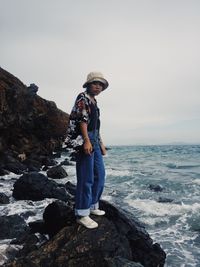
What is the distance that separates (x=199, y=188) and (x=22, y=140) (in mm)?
17862

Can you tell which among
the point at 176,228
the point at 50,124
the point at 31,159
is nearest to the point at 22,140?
the point at 31,159

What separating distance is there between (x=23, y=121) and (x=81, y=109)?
25.5 m

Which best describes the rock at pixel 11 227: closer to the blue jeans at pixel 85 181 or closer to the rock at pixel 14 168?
the blue jeans at pixel 85 181

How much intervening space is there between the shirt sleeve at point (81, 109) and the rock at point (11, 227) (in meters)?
4.10

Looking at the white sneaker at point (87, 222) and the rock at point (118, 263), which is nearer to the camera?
the rock at point (118, 263)

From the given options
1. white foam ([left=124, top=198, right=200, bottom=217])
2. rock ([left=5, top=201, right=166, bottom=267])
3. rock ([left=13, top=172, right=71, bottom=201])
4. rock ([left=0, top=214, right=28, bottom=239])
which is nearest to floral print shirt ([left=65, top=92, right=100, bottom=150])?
rock ([left=5, top=201, right=166, bottom=267])

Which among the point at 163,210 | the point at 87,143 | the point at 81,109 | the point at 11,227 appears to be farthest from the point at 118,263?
the point at 163,210

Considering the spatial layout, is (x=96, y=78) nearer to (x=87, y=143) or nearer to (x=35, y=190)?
(x=87, y=143)

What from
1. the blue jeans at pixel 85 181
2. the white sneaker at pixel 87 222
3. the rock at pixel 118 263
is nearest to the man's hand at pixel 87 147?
the blue jeans at pixel 85 181

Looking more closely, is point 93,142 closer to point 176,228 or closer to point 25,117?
point 176,228

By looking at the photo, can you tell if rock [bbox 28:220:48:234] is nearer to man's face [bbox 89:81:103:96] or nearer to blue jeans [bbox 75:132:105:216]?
blue jeans [bbox 75:132:105:216]

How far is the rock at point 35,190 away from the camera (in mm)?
12328

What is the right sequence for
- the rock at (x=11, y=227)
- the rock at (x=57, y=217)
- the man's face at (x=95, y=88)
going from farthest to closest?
the rock at (x=11, y=227), the rock at (x=57, y=217), the man's face at (x=95, y=88)

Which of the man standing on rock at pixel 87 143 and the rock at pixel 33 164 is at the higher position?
the man standing on rock at pixel 87 143
